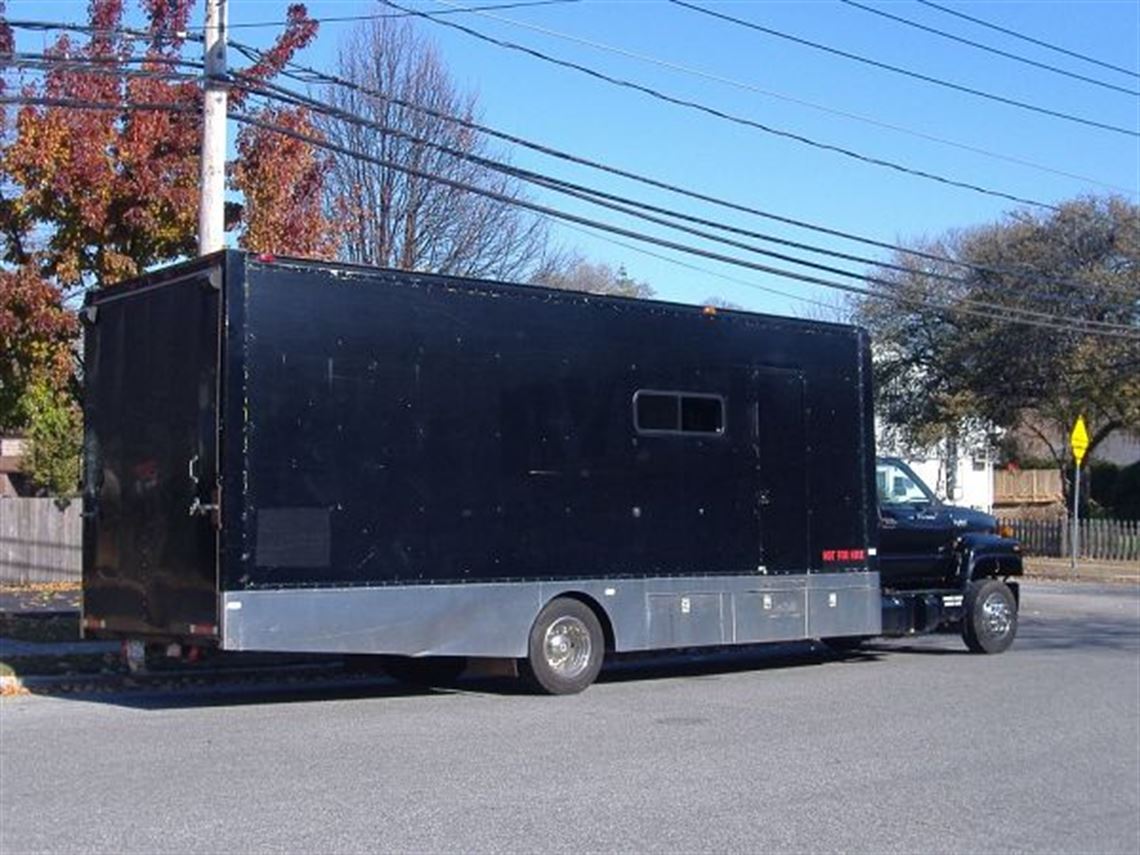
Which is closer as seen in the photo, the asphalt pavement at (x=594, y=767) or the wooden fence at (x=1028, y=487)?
the asphalt pavement at (x=594, y=767)

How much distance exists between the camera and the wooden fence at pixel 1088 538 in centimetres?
3975

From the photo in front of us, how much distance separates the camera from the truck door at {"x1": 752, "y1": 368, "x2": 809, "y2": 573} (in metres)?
14.9

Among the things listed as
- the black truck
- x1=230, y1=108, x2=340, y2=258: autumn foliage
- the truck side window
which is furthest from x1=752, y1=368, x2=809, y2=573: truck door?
x1=230, y1=108, x2=340, y2=258: autumn foliage

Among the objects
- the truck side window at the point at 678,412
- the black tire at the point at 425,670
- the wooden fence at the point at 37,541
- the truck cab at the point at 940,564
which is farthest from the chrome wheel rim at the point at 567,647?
the wooden fence at the point at 37,541

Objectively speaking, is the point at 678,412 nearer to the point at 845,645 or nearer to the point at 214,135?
the point at 845,645

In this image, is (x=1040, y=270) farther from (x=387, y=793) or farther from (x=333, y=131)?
(x=387, y=793)

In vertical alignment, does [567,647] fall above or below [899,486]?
below

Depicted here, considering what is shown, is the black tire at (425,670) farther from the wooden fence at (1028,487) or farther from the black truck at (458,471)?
the wooden fence at (1028,487)

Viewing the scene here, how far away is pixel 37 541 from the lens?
29.3 meters

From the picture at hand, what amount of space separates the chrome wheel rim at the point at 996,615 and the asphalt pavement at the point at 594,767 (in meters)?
2.05

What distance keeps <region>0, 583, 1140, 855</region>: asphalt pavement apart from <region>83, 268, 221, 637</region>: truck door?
976mm

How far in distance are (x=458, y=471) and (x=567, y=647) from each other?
6.63ft

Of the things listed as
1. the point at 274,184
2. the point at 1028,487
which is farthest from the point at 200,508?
the point at 1028,487

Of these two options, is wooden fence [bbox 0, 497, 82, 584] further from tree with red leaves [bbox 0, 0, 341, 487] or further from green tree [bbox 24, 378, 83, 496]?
tree with red leaves [bbox 0, 0, 341, 487]
